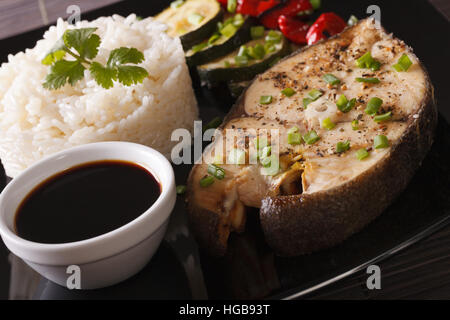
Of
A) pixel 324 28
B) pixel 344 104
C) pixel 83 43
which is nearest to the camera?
pixel 344 104

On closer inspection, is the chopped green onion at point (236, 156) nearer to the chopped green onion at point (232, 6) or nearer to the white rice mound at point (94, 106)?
the white rice mound at point (94, 106)

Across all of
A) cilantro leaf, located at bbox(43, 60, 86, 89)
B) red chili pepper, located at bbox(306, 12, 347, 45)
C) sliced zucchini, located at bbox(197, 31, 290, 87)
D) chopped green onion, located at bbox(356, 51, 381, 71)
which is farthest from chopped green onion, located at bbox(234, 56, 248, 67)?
cilantro leaf, located at bbox(43, 60, 86, 89)

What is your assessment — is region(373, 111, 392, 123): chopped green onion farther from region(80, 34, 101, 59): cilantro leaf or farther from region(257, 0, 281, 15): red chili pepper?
region(257, 0, 281, 15): red chili pepper

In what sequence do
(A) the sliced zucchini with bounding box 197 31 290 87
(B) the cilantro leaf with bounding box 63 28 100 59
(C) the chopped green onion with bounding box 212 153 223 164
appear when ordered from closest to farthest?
(C) the chopped green onion with bounding box 212 153 223 164, (B) the cilantro leaf with bounding box 63 28 100 59, (A) the sliced zucchini with bounding box 197 31 290 87

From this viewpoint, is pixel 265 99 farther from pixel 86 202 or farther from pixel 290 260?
pixel 86 202

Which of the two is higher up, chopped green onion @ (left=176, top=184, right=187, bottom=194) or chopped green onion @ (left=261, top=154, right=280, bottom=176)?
chopped green onion @ (left=261, top=154, right=280, bottom=176)

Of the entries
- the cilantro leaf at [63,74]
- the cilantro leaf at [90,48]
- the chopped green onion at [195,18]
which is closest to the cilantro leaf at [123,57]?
the cilantro leaf at [90,48]


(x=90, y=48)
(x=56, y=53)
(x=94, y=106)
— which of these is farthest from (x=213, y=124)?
(x=56, y=53)
